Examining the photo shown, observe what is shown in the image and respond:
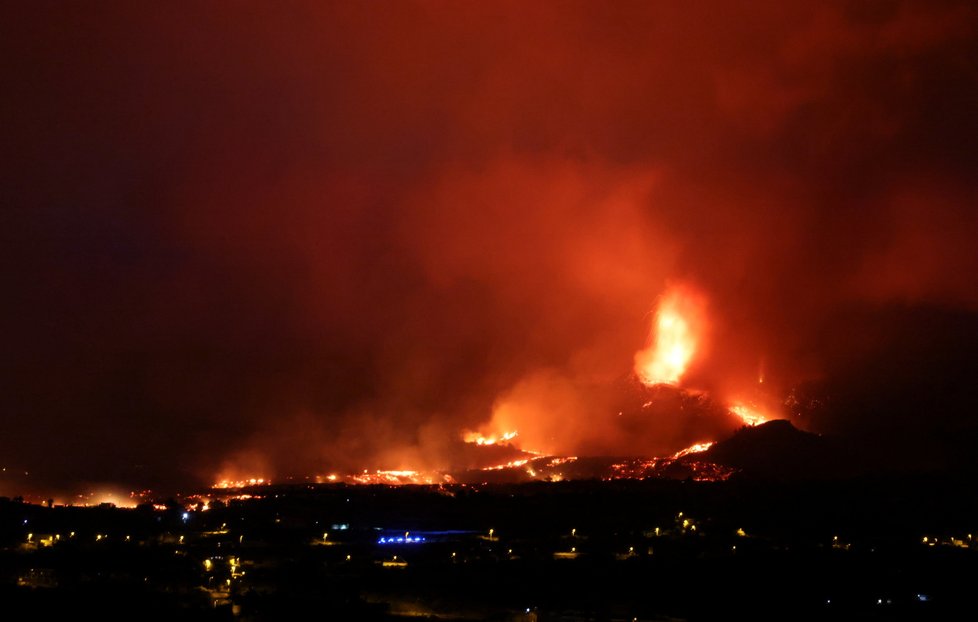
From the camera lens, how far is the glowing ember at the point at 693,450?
68375mm

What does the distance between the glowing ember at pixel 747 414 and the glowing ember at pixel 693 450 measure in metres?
5.46

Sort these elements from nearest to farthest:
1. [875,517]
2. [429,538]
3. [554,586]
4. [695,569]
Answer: [554,586] → [695,569] → [429,538] → [875,517]

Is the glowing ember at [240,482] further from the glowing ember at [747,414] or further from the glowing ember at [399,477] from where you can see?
the glowing ember at [747,414]

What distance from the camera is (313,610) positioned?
28094 mm

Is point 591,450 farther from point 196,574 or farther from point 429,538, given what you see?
point 196,574

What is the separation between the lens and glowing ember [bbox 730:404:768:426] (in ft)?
250

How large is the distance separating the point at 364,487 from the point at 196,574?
76.4 feet

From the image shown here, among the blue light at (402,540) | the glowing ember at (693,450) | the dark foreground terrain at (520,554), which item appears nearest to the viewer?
the dark foreground terrain at (520,554)

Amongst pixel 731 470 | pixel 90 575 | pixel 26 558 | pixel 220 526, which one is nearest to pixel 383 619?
pixel 90 575

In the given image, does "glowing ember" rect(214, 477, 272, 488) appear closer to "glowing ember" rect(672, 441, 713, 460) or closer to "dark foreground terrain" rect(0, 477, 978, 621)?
"dark foreground terrain" rect(0, 477, 978, 621)

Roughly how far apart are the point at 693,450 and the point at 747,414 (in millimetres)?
9567

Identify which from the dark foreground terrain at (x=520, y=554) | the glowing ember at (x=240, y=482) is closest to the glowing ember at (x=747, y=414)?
the dark foreground terrain at (x=520, y=554)

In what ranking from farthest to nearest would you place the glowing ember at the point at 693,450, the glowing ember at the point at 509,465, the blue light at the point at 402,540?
the glowing ember at the point at 509,465 < the glowing ember at the point at 693,450 < the blue light at the point at 402,540

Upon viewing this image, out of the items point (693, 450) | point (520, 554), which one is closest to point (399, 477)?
point (693, 450)
